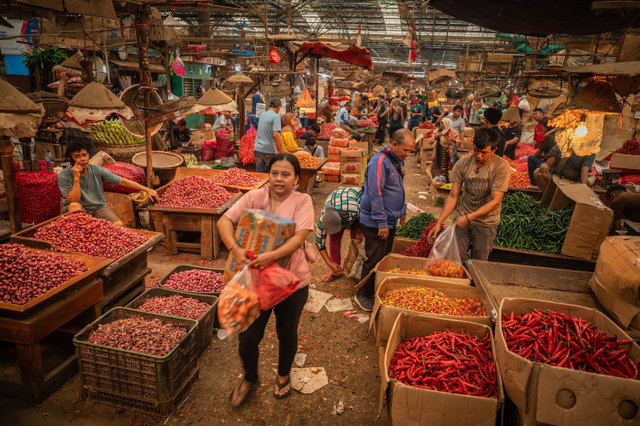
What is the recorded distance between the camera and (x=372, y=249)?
4484 mm

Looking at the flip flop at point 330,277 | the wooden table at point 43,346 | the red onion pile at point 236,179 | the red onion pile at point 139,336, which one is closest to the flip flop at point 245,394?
the red onion pile at point 139,336

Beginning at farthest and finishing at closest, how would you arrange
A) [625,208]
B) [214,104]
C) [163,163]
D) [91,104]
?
[163,163], [214,104], [625,208], [91,104]

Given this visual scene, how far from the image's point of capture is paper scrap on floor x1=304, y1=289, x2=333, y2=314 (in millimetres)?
4668

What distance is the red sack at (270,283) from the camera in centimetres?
251

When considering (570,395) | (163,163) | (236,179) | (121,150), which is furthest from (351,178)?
(570,395)

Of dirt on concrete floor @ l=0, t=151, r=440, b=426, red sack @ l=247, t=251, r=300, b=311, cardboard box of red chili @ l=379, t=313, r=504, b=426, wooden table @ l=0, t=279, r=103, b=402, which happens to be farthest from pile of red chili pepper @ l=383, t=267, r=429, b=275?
wooden table @ l=0, t=279, r=103, b=402

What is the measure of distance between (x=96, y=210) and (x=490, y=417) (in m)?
4.88

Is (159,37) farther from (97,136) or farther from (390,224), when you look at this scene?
(390,224)

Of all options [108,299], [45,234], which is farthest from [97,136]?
[108,299]

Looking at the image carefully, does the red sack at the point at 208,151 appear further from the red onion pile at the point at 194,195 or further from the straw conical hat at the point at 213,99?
the red onion pile at the point at 194,195

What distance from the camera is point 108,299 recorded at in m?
3.61

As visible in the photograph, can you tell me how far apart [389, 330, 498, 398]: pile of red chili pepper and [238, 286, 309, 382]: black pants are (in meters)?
0.81

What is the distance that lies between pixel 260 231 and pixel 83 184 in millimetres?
3429

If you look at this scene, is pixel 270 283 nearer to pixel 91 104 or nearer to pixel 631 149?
pixel 91 104
